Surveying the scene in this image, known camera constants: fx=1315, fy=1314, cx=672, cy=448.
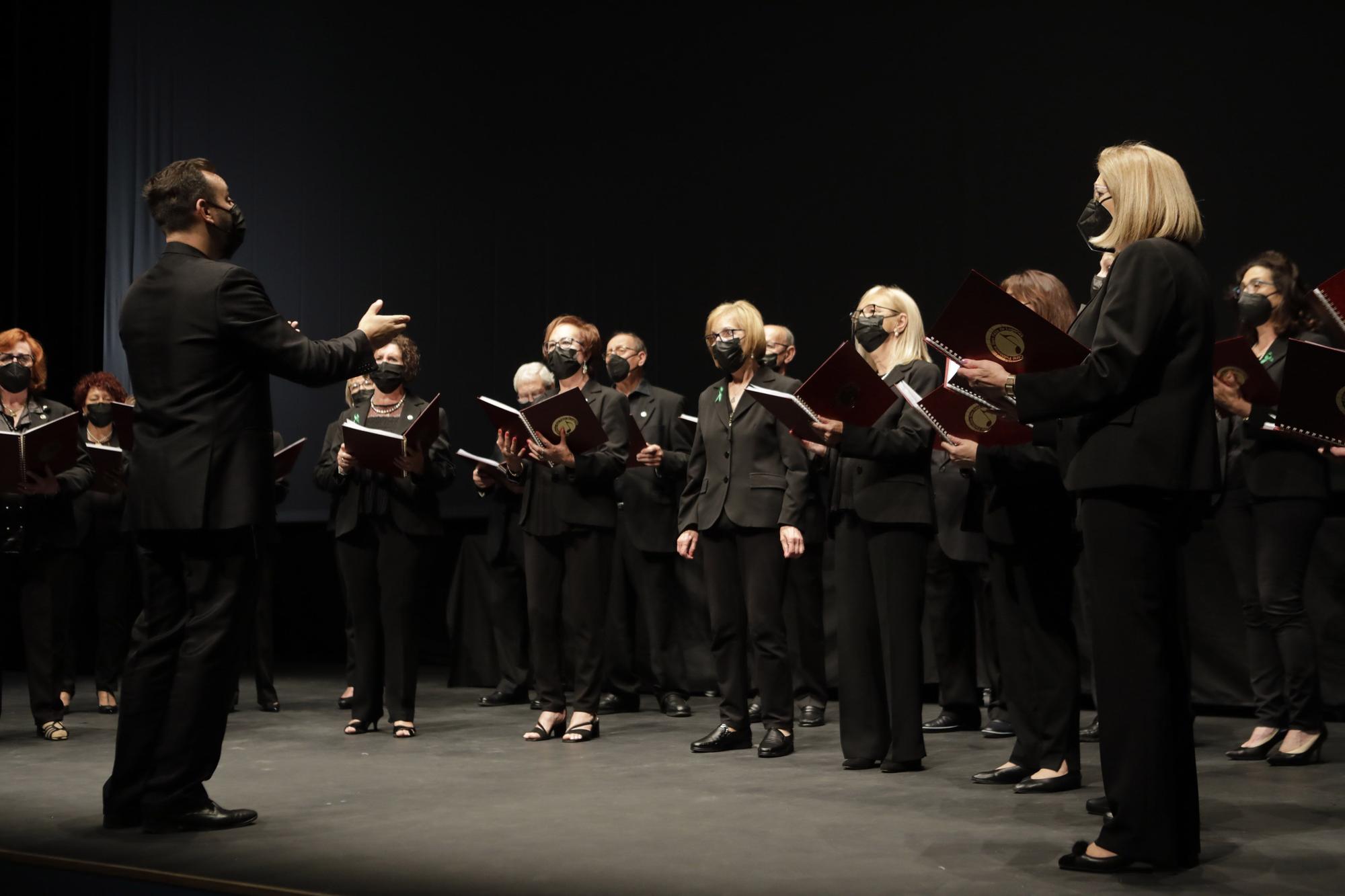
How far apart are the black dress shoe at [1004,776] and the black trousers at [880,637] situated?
267 millimetres

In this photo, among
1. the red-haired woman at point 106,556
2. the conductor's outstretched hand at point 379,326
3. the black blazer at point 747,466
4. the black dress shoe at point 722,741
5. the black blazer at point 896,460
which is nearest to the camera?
the conductor's outstretched hand at point 379,326

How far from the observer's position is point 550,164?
26.6ft

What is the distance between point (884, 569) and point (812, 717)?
1443 millimetres

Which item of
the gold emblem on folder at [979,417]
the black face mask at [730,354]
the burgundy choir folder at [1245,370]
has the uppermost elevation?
the black face mask at [730,354]

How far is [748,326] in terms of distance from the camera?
4.63 metres

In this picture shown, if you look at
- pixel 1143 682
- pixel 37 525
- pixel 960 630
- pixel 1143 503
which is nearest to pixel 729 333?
pixel 960 630

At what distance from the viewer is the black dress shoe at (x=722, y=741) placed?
4578mm

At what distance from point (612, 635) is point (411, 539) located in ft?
4.67

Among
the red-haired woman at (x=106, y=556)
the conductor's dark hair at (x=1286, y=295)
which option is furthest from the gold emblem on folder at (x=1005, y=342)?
the red-haired woman at (x=106, y=556)

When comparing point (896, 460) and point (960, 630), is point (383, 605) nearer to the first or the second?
point (896, 460)

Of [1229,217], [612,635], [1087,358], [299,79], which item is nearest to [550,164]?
[299,79]

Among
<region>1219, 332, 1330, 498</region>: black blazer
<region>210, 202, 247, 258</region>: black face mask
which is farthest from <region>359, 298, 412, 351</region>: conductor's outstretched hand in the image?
<region>1219, 332, 1330, 498</region>: black blazer

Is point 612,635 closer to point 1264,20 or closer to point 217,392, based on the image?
point 217,392

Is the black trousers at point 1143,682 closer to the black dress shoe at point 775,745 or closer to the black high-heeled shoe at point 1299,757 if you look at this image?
the black high-heeled shoe at point 1299,757
